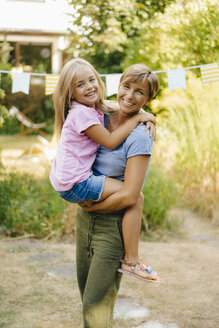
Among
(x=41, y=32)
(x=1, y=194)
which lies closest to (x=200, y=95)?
(x=1, y=194)

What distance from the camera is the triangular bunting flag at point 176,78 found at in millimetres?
3986

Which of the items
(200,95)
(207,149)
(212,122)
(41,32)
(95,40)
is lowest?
(207,149)

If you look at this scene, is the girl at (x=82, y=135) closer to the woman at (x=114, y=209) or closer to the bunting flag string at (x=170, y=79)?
the woman at (x=114, y=209)

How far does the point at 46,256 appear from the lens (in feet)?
13.3

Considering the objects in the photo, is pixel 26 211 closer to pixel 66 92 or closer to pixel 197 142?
pixel 197 142

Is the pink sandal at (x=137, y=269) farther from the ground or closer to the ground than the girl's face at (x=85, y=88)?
closer to the ground

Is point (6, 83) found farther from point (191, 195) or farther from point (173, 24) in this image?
point (191, 195)

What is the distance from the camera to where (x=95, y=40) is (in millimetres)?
7391

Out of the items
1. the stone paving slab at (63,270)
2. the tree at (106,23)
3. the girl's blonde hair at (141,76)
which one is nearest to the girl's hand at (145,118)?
the girl's blonde hair at (141,76)

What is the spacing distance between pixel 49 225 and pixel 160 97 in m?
3.75

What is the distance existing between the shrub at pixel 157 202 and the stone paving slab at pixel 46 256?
120 centimetres

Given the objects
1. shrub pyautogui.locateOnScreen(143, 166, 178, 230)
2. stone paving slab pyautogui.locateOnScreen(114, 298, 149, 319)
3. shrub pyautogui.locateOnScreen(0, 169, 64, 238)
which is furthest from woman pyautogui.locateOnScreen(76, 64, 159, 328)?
shrub pyautogui.locateOnScreen(143, 166, 178, 230)

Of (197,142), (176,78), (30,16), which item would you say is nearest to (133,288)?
(176,78)

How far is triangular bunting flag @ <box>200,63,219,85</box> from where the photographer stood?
3.84 m
